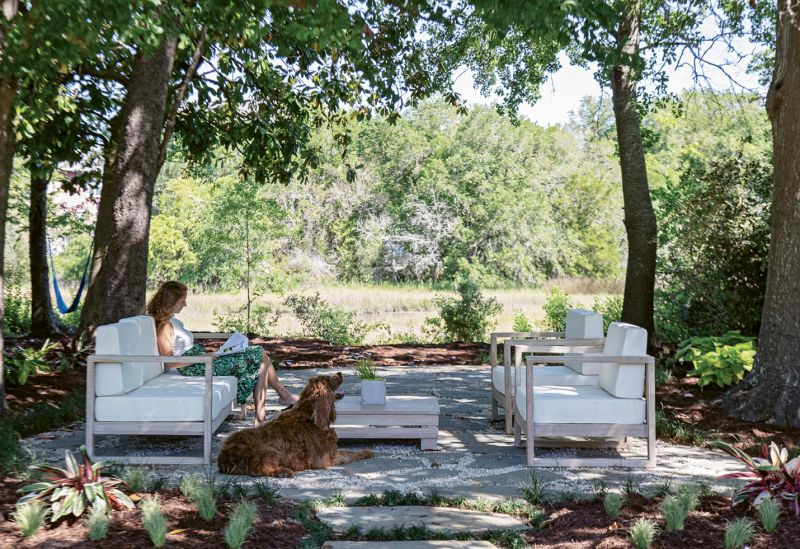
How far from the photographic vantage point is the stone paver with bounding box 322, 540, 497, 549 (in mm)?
3553

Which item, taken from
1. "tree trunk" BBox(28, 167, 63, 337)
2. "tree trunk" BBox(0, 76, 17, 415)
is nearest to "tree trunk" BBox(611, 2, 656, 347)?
"tree trunk" BBox(0, 76, 17, 415)

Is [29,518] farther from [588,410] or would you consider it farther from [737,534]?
[588,410]

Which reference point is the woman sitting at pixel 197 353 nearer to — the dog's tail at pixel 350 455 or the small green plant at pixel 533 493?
the dog's tail at pixel 350 455

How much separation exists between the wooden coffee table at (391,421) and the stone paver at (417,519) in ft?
4.63

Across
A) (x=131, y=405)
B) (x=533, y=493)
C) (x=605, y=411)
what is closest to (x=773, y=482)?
(x=533, y=493)

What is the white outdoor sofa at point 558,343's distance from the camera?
6207mm

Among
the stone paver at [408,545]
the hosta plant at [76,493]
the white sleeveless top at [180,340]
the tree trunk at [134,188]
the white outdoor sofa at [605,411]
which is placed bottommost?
the stone paver at [408,545]

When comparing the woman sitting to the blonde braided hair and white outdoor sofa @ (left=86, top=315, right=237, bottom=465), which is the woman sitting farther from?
white outdoor sofa @ (left=86, top=315, right=237, bottom=465)

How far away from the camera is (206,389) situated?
5223 mm

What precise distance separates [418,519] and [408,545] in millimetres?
453

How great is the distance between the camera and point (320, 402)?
5219 millimetres

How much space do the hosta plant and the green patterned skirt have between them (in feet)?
7.86

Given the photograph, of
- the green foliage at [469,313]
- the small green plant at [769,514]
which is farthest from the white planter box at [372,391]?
the green foliage at [469,313]

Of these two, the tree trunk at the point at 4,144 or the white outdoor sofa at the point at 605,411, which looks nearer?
the white outdoor sofa at the point at 605,411
